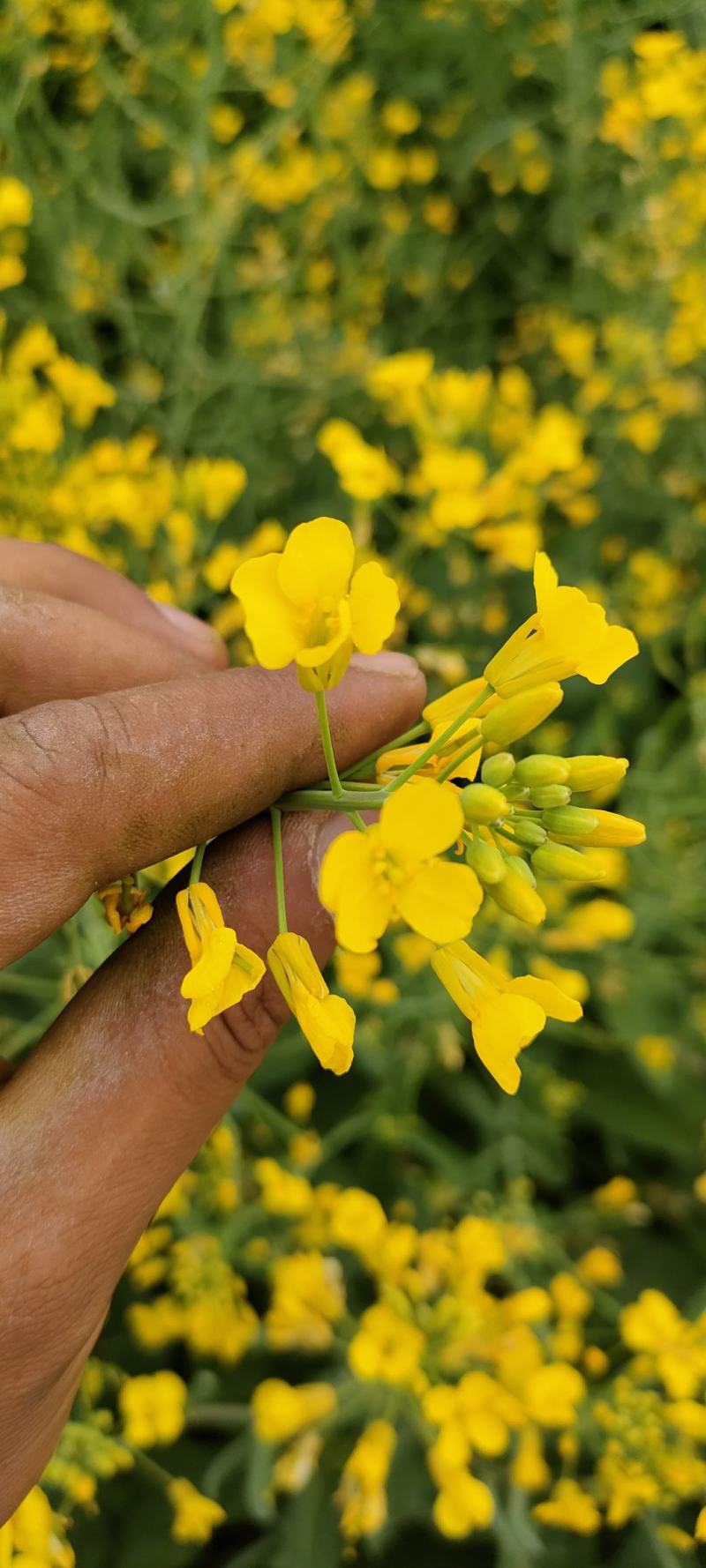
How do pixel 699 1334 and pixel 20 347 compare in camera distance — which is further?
pixel 20 347

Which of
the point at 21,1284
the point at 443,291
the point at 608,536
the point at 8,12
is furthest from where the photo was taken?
the point at 443,291

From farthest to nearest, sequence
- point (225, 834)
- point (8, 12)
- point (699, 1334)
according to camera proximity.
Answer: point (8, 12), point (699, 1334), point (225, 834)

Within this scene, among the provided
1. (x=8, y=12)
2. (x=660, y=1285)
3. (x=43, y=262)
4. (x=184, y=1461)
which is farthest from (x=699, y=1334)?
(x=43, y=262)

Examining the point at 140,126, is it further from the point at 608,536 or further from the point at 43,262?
the point at 608,536

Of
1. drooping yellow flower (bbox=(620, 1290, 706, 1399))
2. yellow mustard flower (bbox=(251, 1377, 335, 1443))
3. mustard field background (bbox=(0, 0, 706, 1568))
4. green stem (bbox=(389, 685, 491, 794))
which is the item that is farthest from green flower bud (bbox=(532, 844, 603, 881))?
yellow mustard flower (bbox=(251, 1377, 335, 1443))

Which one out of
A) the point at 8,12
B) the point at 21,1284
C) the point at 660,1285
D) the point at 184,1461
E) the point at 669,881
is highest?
the point at 8,12

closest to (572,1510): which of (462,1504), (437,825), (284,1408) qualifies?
(462,1504)

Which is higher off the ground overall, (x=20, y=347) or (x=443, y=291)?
(x=20, y=347)

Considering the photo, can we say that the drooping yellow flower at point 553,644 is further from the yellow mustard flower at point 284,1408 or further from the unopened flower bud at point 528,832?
the yellow mustard flower at point 284,1408
